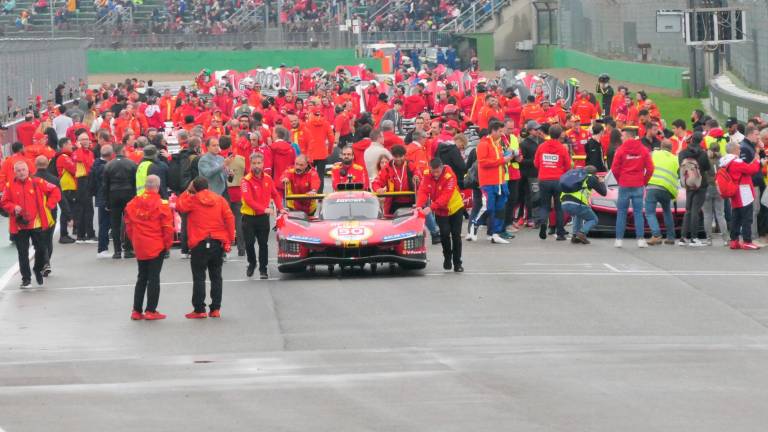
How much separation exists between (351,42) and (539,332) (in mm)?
62114

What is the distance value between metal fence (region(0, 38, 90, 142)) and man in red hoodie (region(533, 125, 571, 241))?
55.0ft

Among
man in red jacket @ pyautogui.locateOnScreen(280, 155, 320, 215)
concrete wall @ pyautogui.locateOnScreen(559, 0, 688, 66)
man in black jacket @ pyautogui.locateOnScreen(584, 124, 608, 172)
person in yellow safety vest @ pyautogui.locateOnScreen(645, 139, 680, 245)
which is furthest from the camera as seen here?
concrete wall @ pyautogui.locateOnScreen(559, 0, 688, 66)

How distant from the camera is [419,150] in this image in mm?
21953

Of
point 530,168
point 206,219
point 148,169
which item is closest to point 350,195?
point 148,169

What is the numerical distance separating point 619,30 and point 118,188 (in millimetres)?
36701

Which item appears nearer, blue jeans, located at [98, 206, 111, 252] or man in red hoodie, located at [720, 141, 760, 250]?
man in red hoodie, located at [720, 141, 760, 250]

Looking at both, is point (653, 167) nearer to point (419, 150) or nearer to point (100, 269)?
point (419, 150)

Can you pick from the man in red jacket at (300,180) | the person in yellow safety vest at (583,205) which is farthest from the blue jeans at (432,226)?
the man in red jacket at (300,180)

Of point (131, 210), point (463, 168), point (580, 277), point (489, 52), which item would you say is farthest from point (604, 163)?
point (489, 52)

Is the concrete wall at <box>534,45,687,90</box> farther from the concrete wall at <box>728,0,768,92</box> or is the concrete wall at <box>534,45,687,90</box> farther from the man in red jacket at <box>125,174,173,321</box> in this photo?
the man in red jacket at <box>125,174,173,321</box>

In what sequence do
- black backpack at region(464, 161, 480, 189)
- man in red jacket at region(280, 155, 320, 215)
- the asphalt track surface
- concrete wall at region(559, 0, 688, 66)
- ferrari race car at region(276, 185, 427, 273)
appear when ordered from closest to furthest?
1. the asphalt track surface
2. ferrari race car at region(276, 185, 427, 273)
3. man in red jacket at region(280, 155, 320, 215)
4. black backpack at region(464, 161, 480, 189)
5. concrete wall at region(559, 0, 688, 66)

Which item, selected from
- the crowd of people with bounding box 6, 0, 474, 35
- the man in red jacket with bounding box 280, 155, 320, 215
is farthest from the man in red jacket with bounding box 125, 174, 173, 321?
the crowd of people with bounding box 6, 0, 474, 35

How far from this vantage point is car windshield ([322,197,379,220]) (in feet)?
61.2

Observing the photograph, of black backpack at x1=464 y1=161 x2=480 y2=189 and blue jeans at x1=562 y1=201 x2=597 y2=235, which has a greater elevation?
black backpack at x1=464 y1=161 x2=480 y2=189
